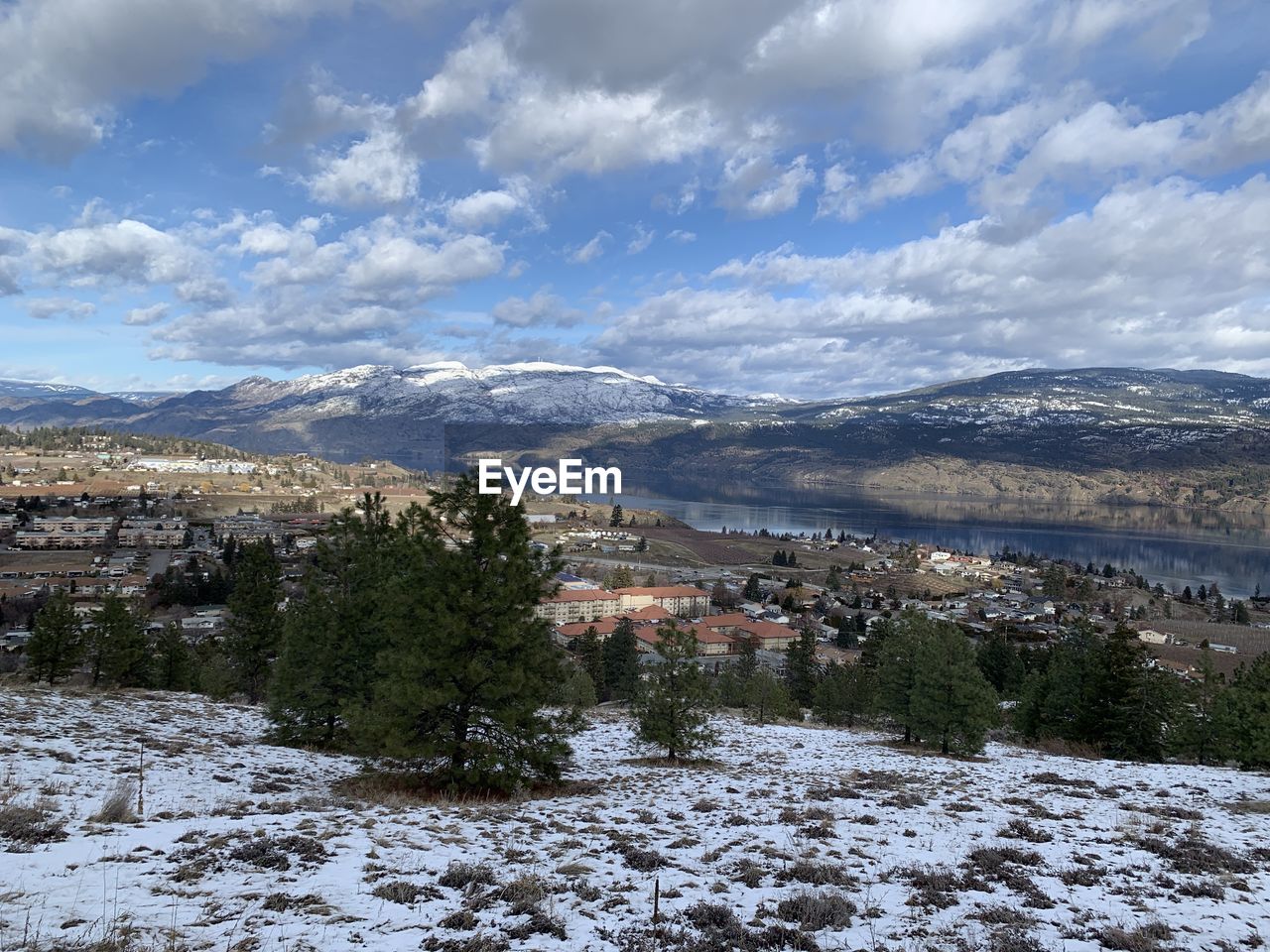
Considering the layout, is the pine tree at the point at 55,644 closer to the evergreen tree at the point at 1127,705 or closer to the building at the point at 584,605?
the evergreen tree at the point at 1127,705

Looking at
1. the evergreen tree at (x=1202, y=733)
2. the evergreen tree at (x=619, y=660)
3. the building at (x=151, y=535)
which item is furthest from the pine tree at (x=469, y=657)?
the building at (x=151, y=535)

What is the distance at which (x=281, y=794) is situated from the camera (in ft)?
35.5

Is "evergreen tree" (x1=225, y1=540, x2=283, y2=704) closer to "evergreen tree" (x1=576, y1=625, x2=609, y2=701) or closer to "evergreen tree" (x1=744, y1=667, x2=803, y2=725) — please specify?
"evergreen tree" (x1=744, y1=667, x2=803, y2=725)

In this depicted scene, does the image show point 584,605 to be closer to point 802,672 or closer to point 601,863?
point 802,672

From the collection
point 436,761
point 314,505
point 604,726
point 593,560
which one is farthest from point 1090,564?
point 314,505

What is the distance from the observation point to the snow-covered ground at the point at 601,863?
228 inches

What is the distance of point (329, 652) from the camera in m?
15.6

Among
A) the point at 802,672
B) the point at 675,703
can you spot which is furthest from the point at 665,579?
the point at 675,703

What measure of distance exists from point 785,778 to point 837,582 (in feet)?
360

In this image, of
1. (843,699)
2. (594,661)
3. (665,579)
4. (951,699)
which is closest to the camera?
(951,699)

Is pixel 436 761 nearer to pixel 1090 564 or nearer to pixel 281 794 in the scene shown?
pixel 281 794

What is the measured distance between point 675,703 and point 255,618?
17.2m

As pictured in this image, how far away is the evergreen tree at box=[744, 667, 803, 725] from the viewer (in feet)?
124

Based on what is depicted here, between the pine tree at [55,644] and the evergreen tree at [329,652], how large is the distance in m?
18.0
